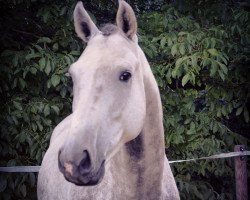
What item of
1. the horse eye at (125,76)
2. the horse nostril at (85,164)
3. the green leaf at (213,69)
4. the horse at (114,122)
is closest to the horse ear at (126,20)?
the horse at (114,122)

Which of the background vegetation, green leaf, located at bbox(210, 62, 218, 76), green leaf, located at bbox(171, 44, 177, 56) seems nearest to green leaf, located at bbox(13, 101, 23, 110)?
the background vegetation

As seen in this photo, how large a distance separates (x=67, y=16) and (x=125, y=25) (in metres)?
1.56

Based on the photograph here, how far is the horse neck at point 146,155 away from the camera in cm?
192

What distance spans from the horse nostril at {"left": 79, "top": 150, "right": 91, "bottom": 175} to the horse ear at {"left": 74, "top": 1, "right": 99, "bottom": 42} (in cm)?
77

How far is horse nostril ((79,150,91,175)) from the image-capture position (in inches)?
58.2

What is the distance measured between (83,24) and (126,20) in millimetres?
261

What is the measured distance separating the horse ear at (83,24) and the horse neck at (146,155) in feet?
1.11

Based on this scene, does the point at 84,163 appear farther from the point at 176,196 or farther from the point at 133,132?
the point at 176,196

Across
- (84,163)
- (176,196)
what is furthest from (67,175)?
(176,196)

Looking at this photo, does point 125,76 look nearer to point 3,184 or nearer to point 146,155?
point 146,155

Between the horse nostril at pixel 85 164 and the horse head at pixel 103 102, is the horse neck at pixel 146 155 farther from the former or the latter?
the horse nostril at pixel 85 164

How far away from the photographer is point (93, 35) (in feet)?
6.43

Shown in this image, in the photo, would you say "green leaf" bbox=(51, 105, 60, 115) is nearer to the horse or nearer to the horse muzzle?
the horse

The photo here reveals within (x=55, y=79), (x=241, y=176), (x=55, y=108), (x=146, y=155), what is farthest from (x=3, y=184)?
(x=241, y=176)
